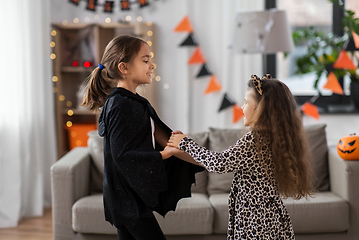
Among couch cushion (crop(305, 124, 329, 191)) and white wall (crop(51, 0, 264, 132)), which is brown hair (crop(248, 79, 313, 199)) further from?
white wall (crop(51, 0, 264, 132))

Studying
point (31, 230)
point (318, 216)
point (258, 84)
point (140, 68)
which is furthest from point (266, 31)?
point (31, 230)

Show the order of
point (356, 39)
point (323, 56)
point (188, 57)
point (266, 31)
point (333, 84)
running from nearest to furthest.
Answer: point (266, 31) < point (356, 39) < point (333, 84) < point (323, 56) < point (188, 57)

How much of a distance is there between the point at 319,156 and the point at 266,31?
0.96 m

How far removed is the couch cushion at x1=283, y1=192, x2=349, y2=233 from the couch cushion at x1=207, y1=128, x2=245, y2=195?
431 millimetres

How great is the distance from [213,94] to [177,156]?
220 centimetres

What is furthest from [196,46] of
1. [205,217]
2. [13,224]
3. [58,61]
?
[13,224]

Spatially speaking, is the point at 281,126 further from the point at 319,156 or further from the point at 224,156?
the point at 319,156

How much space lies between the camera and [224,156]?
55.8 inches

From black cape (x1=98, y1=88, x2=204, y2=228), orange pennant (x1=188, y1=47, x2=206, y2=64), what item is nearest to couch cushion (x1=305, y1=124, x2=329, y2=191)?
orange pennant (x1=188, y1=47, x2=206, y2=64)

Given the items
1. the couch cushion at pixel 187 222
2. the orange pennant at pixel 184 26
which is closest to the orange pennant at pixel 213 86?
the orange pennant at pixel 184 26

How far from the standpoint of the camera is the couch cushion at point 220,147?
95.8 inches

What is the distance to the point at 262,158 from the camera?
1418mm

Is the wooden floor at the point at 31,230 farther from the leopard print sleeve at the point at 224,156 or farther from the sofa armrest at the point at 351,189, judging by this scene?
the sofa armrest at the point at 351,189

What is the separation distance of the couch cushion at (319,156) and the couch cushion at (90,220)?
131 cm
